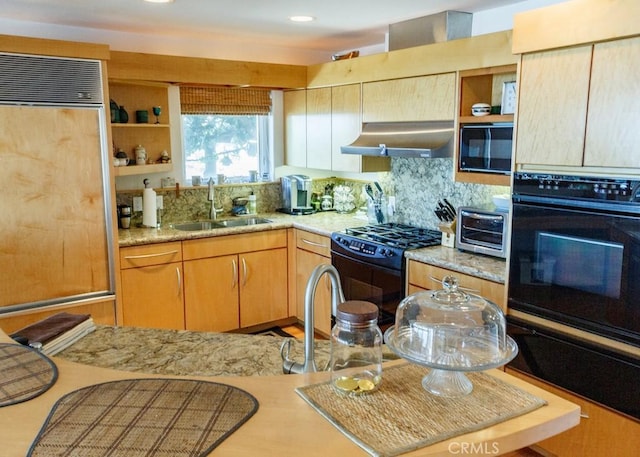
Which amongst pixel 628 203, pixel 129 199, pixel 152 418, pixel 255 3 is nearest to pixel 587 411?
pixel 628 203

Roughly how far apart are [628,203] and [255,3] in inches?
88.3

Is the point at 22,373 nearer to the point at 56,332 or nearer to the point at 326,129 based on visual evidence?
the point at 56,332

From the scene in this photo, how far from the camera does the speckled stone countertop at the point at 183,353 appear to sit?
1.71 metres

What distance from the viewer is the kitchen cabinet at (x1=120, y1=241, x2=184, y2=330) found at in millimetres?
3666

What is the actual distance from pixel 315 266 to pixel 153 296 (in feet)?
4.00

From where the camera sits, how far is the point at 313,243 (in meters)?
4.17

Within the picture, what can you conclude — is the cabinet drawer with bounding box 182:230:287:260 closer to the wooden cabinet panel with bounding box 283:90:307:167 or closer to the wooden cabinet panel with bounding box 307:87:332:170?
the wooden cabinet panel with bounding box 307:87:332:170

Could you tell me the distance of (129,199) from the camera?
4234 mm

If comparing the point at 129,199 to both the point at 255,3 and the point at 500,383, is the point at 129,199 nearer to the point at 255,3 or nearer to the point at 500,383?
the point at 255,3

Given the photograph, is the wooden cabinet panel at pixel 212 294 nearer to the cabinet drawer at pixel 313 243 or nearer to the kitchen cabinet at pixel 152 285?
the kitchen cabinet at pixel 152 285

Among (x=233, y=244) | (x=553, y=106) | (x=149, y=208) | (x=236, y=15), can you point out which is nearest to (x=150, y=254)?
(x=149, y=208)

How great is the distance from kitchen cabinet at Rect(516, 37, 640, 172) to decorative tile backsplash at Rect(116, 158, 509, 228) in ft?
3.38

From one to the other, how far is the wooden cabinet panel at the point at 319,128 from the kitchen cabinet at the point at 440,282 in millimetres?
1443

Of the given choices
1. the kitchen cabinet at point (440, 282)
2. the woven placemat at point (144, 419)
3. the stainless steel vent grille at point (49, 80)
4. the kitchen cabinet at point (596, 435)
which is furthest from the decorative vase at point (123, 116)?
the kitchen cabinet at point (596, 435)
